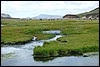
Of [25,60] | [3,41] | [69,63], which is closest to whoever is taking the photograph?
[69,63]

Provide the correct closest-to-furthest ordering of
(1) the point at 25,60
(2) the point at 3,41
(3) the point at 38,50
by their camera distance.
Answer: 1. (1) the point at 25,60
2. (3) the point at 38,50
3. (2) the point at 3,41

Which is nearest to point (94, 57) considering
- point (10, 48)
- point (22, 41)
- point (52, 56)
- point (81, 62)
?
point (81, 62)

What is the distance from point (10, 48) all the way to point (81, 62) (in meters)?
15.0

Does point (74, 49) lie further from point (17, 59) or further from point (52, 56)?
point (17, 59)

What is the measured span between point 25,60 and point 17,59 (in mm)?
1392

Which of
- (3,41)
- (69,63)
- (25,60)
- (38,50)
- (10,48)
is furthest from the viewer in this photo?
(3,41)

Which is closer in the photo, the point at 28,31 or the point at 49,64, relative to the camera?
the point at 49,64

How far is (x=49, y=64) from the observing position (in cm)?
3150

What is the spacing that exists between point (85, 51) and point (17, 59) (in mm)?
10103

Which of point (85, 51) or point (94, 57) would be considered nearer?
point (94, 57)

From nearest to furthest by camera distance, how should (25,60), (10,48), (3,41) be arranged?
(25,60) → (10,48) → (3,41)

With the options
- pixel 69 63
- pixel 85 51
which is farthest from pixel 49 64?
pixel 85 51

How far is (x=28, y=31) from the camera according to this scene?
229 feet

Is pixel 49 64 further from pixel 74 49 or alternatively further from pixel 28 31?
pixel 28 31
